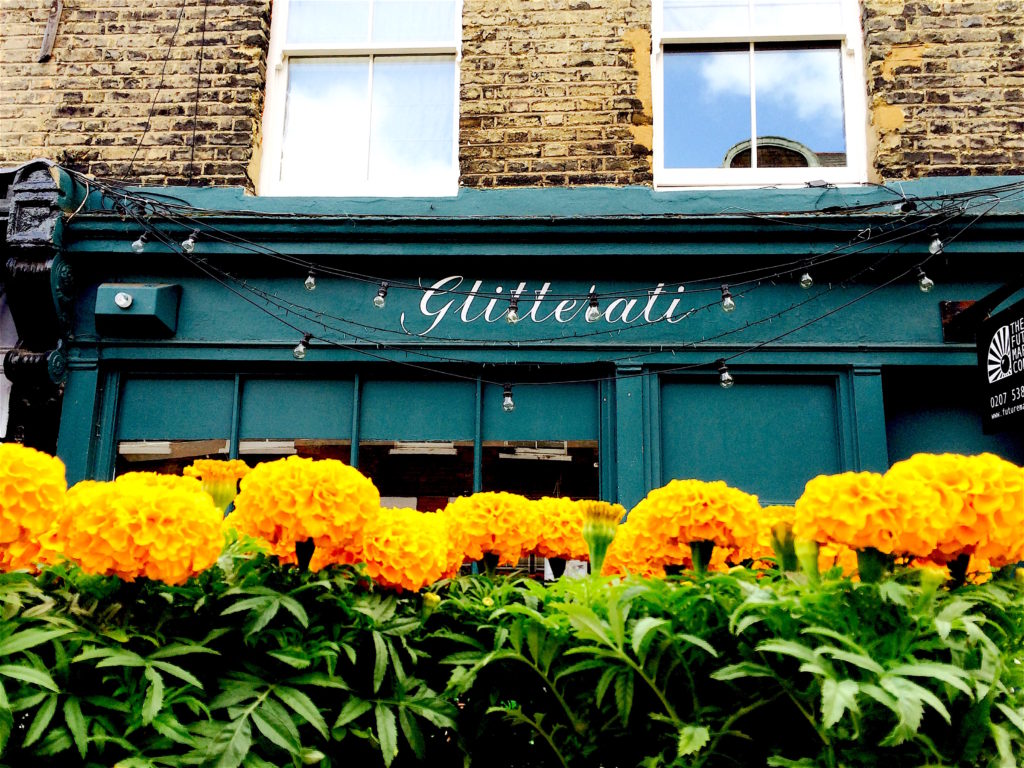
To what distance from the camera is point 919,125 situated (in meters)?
5.95

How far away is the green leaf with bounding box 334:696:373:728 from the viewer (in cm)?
191

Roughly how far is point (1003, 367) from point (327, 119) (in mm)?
5179

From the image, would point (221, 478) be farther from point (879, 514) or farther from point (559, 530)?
point (879, 514)

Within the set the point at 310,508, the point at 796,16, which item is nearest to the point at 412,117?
the point at 796,16

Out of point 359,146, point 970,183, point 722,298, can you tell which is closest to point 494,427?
point 722,298

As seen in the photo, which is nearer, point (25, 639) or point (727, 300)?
point (25, 639)

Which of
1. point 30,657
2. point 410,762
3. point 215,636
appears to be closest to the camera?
point 30,657

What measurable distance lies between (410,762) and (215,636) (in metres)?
0.64

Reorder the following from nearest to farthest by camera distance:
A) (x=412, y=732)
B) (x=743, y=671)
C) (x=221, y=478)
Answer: (x=743, y=671), (x=412, y=732), (x=221, y=478)

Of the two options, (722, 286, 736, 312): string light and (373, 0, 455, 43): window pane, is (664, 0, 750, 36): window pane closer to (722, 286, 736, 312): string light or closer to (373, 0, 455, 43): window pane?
(373, 0, 455, 43): window pane

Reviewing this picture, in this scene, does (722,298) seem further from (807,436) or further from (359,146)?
(359,146)

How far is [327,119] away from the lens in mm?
6629

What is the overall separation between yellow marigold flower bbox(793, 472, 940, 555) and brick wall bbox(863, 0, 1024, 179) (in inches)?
188

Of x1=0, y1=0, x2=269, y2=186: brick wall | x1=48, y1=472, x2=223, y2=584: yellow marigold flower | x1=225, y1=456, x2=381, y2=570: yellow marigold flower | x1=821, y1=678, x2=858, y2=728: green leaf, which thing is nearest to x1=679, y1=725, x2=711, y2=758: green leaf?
x1=821, y1=678, x2=858, y2=728: green leaf
